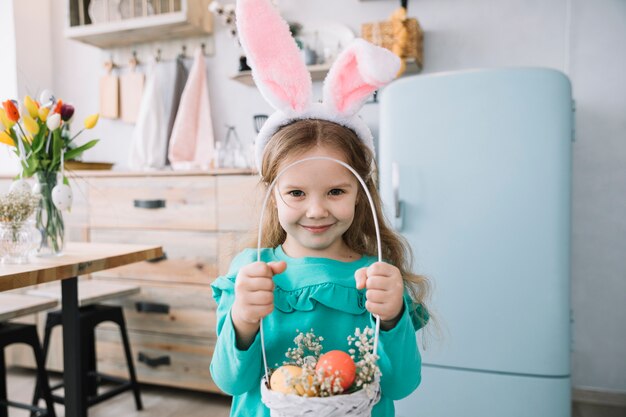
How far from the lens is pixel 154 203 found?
2.13 meters

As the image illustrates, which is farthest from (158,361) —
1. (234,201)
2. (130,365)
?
(234,201)

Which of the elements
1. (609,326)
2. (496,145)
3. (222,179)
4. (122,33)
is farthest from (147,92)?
(609,326)

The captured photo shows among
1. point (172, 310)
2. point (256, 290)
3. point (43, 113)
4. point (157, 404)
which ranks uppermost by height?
point (43, 113)

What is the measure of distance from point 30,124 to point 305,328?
1121 millimetres

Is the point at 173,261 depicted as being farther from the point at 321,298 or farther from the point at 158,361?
the point at 321,298

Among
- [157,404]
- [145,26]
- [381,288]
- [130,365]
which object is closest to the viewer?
[381,288]

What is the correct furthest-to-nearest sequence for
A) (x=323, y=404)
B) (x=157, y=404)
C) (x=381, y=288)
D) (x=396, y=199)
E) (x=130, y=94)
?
(x=130, y=94), (x=157, y=404), (x=396, y=199), (x=381, y=288), (x=323, y=404)

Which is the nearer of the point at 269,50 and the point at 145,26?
the point at 269,50

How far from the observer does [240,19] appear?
0.73 meters

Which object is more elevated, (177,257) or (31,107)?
(31,107)

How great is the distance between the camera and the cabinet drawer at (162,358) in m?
2.07

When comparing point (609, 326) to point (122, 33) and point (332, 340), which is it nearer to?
point (332, 340)

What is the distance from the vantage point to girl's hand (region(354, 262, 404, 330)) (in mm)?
621

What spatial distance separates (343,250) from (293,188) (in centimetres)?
21
